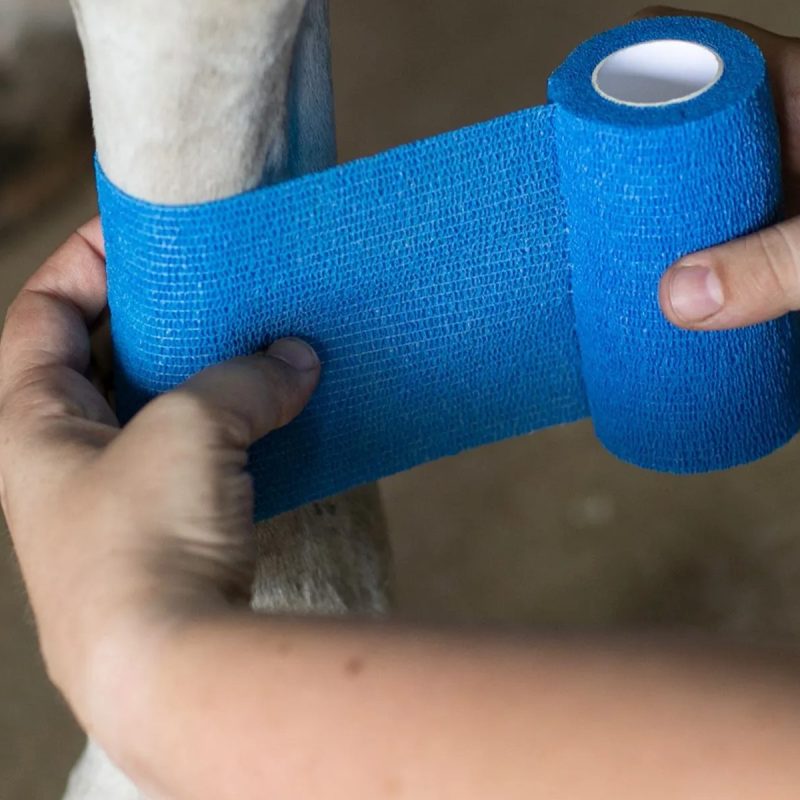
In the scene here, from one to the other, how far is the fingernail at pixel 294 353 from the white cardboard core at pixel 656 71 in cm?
23

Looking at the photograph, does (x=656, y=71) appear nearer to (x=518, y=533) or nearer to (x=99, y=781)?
(x=99, y=781)

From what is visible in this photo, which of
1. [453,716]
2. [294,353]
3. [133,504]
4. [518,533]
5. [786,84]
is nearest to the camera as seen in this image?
[453,716]

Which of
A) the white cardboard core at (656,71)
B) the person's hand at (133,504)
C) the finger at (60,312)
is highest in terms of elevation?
the white cardboard core at (656,71)

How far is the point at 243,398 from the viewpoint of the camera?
25.3 inches

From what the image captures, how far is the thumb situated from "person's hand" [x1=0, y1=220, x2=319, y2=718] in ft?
0.74

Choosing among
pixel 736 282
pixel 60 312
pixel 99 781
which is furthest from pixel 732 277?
pixel 99 781

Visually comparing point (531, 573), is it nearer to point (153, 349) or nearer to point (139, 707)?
point (153, 349)

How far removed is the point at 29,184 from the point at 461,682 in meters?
1.42

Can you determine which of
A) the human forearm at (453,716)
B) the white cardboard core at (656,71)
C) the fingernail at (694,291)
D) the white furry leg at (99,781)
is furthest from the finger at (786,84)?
the white furry leg at (99,781)

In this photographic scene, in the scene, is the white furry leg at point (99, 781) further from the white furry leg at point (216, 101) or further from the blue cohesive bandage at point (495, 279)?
the blue cohesive bandage at point (495, 279)

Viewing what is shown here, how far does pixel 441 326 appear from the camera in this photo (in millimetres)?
771

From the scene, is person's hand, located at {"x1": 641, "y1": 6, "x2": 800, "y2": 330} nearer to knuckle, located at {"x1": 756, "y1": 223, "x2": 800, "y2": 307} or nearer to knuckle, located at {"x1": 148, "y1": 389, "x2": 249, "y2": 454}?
knuckle, located at {"x1": 756, "y1": 223, "x2": 800, "y2": 307}

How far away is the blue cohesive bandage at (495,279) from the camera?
0.66 meters

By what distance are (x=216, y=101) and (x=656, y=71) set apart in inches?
10.7
